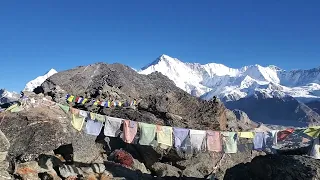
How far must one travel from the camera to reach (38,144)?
2536 cm

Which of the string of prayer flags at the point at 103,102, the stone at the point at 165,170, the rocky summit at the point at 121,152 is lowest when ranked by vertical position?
the stone at the point at 165,170

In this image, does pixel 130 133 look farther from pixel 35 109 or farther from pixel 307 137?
pixel 307 137

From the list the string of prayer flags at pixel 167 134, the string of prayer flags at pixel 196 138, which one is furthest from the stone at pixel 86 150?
the string of prayer flags at pixel 196 138

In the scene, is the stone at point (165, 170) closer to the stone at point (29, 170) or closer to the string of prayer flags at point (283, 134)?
the string of prayer flags at point (283, 134)

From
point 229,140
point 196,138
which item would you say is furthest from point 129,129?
point 229,140

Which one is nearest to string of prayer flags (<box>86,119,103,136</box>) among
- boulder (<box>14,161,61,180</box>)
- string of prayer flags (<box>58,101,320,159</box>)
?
string of prayer flags (<box>58,101,320,159</box>)

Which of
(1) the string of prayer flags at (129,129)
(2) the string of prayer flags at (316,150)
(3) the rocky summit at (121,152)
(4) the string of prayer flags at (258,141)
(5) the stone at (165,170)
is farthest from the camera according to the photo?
(5) the stone at (165,170)

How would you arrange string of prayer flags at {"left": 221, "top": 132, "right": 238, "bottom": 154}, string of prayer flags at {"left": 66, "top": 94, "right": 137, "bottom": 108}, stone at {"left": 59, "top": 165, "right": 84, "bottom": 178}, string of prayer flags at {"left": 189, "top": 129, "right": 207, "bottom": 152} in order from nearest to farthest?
stone at {"left": 59, "top": 165, "right": 84, "bottom": 178}
string of prayer flags at {"left": 189, "top": 129, "right": 207, "bottom": 152}
string of prayer flags at {"left": 221, "top": 132, "right": 238, "bottom": 154}
string of prayer flags at {"left": 66, "top": 94, "right": 137, "bottom": 108}

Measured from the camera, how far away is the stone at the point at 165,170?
1182 inches

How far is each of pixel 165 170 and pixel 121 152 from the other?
3.63 metres

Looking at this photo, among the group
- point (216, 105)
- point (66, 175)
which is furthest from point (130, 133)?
point (216, 105)

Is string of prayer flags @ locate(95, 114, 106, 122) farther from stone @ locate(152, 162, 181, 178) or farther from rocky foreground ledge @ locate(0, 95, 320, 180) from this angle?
stone @ locate(152, 162, 181, 178)

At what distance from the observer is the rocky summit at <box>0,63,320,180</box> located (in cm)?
2273

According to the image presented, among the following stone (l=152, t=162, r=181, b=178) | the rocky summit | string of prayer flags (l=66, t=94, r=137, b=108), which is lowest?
stone (l=152, t=162, r=181, b=178)
